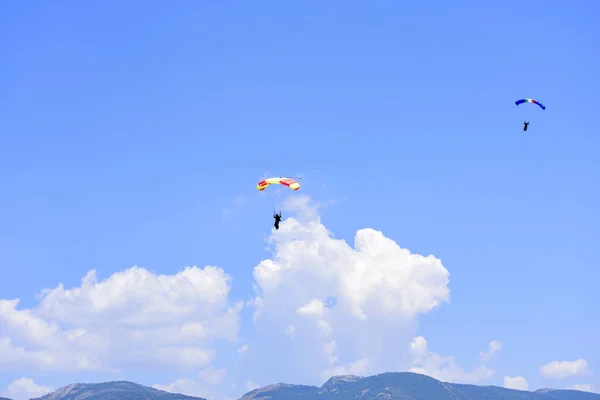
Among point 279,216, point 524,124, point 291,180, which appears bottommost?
point 279,216

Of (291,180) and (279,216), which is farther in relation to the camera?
(291,180)

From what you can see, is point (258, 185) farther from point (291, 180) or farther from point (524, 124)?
point (524, 124)

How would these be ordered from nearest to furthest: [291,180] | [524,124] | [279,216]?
1. [279,216]
2. [291,180]
3. [524,124]

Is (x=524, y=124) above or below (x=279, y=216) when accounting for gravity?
above

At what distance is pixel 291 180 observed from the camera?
445 ft

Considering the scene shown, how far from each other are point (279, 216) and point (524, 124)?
228 ft

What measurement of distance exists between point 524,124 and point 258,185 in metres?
66.2

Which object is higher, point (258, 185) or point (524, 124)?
point (524, 124)

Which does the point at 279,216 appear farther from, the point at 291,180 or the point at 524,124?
the point at 524,124

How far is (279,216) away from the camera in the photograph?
126 meters

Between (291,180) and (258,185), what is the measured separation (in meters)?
7.50

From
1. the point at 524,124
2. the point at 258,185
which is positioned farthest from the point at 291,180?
the point at 524,124

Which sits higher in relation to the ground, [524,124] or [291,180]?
[524,124]

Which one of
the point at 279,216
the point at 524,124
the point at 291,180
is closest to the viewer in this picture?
the point at 279,216
